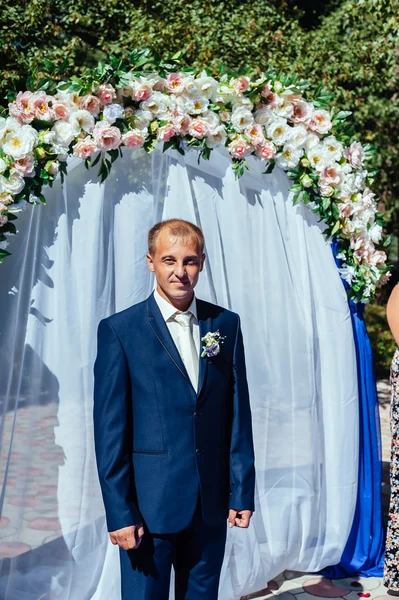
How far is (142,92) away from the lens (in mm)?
3275

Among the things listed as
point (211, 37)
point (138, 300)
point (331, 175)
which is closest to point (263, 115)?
point (331, 175)

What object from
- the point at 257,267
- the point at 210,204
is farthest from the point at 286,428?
the point at 210,204

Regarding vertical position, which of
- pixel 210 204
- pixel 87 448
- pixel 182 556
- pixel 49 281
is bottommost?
pixel 182 556

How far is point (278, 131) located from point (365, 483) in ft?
6.33

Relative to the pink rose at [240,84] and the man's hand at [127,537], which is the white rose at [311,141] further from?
the man's hand at [127,537]

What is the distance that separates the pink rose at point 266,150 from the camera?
11.8 ft

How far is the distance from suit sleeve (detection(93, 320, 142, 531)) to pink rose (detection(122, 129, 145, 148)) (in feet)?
3.61

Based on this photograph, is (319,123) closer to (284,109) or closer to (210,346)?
(284,109)

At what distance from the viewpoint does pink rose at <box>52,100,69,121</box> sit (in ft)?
10.2

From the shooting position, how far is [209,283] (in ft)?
12.3

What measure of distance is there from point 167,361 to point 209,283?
→ 1287 mm

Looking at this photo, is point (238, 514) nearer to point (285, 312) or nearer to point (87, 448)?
point (87, 448)

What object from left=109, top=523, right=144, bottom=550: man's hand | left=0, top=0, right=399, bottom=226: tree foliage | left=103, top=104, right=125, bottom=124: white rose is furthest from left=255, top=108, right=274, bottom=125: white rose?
left=0, top=0, right=399, bottom=226: tree foliage

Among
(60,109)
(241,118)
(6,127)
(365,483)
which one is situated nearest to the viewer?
(6,127)
